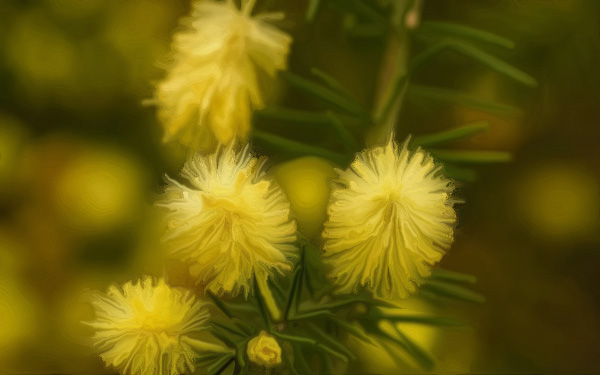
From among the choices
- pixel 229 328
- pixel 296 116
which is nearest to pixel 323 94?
pixel 296 116

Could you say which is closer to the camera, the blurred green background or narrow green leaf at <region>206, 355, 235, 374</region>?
narrow green leaf at <region>206, 355, 235, 374</region>

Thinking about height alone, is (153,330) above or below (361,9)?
below

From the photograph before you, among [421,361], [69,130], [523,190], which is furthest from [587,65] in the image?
[69,130]

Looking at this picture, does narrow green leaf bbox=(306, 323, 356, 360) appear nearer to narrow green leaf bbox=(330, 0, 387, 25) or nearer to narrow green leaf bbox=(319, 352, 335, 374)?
narrow green leaf bbox=(319, 352, 335, 374)

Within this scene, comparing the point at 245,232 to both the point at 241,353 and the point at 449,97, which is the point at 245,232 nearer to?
the point at 241,353

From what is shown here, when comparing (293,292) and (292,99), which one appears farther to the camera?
(292,99)

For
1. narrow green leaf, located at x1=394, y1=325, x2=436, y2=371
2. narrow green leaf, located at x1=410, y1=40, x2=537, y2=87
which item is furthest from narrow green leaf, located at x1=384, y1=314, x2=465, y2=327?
narrow green leaf, located at x1=410, y1=40, x2=537, y2=87

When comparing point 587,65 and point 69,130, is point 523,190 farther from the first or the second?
point 69,130
